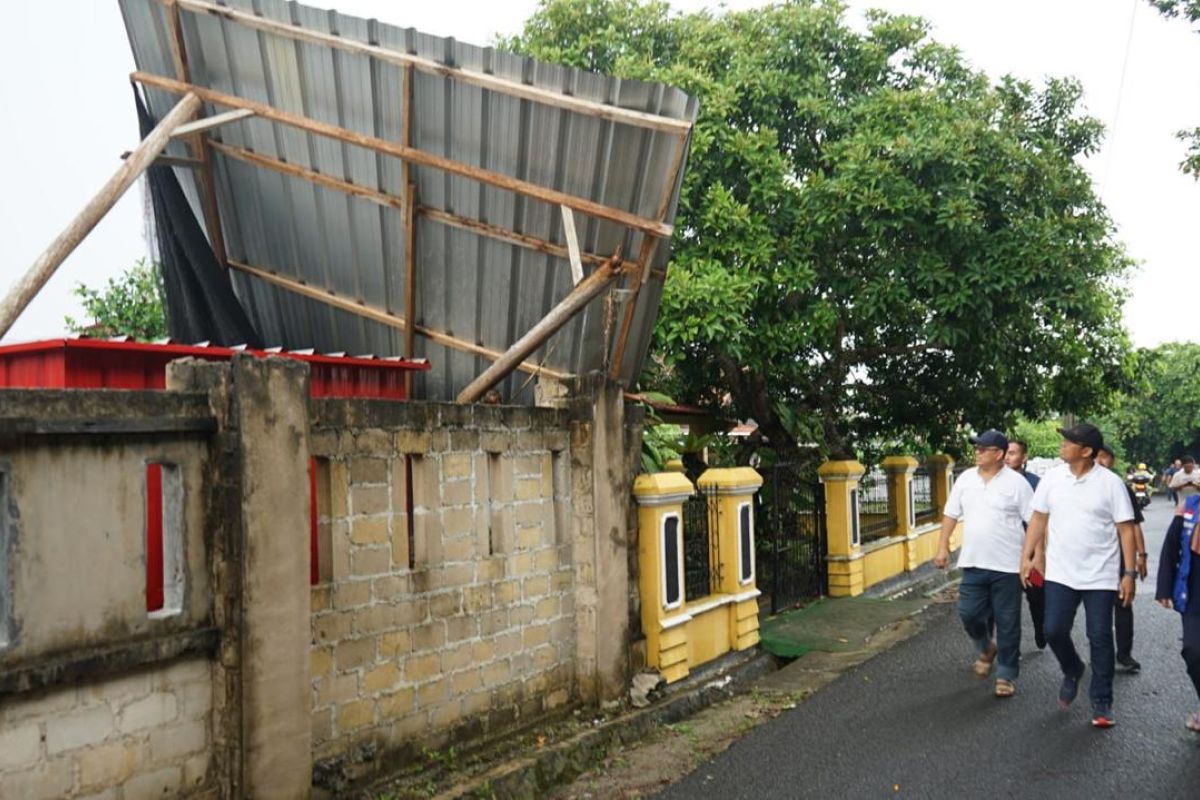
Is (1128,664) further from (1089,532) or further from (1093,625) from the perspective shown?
(1089,532)

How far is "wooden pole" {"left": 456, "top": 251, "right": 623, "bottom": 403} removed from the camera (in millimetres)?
8961

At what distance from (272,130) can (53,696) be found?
6824 millimetres

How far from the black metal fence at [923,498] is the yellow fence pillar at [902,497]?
0.77 meters

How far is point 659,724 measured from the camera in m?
8.09

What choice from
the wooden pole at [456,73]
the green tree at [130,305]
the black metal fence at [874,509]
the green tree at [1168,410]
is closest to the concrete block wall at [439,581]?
the wooden pole at [456,73]

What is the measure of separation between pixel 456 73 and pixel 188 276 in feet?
13.9

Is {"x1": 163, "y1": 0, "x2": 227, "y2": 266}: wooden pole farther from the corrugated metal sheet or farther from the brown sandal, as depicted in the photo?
the brown sandal

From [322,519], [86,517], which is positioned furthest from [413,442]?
[86,517]

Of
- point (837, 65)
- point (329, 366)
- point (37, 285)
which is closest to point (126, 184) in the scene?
point (37, 285)

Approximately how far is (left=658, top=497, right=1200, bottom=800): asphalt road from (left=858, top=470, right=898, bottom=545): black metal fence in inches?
220

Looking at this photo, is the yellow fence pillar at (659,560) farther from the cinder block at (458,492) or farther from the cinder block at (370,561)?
the cinder block at (370,561)

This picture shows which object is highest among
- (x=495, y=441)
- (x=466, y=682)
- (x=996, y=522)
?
(x=495, y=441)

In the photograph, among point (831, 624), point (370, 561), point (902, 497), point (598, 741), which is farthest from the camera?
point (902, 497)

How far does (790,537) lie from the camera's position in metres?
13.4
